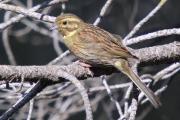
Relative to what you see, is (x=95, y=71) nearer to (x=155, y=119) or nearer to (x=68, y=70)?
(x=68, y=70)

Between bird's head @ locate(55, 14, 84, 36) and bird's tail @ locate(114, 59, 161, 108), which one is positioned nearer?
bird's tail @ locate(114, 59, 161, 108)

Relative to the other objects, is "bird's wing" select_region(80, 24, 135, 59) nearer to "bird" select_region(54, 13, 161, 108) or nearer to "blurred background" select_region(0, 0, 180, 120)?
"bird" select_region(54, 13, 161, 108)

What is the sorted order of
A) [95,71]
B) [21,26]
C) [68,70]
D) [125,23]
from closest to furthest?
1. [68,70]
2. [95,71]
3. [125,23]
4. [21,26]

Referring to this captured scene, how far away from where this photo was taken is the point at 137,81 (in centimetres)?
388

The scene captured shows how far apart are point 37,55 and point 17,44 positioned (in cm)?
31

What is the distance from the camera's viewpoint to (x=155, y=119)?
7953 mm

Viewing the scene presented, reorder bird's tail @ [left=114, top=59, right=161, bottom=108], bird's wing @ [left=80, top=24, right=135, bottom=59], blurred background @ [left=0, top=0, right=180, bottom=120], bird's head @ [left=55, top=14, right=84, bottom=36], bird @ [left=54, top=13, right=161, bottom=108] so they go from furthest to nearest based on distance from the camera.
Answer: blurred background @ [left=0, top=0, right=180, bottom=120] < bird's head @ [left=55, top=14, right=84, bottom=36] < bird's wing @ [left=80, top=24, right=135, bottom=59] < bird @ [left=54, top=13, right=161, bottom=108] < bird's tail @ [left=114, top=59, right=161, bottom=108]

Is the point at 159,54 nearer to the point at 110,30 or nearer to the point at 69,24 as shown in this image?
the point at 69,24

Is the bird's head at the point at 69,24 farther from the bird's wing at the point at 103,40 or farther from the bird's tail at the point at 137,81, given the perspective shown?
the bird's tail at the point at 137,81

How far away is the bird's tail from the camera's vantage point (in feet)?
12.6

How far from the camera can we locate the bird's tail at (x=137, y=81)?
12.6 feet

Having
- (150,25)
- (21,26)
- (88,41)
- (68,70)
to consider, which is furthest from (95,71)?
(21,26)

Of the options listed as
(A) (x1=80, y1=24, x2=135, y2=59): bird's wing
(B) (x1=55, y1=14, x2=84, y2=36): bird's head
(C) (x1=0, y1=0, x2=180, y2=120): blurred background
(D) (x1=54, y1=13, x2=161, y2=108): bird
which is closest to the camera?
(D) (x1=54, y1=13, x2=161, y2=108): bird

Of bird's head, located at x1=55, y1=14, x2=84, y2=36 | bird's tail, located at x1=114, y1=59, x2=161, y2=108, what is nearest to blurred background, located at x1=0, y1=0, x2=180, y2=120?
bird's head, located at x1=55, y1=14, x2=84, y2=36
